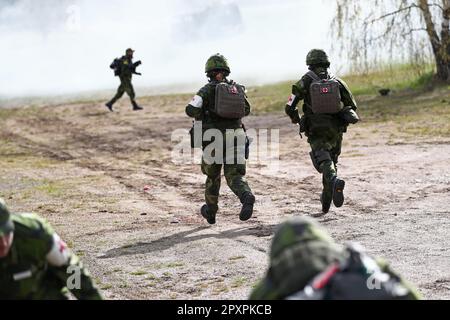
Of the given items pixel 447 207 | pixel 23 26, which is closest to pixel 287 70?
pixel 23 26

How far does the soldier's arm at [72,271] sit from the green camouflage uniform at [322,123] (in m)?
5.12

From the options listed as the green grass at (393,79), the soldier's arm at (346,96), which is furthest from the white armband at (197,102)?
the green grass at (393,79)

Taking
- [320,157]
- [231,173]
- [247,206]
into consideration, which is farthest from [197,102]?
[320,157]

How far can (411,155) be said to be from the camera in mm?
12938

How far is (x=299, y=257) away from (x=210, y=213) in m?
5.95

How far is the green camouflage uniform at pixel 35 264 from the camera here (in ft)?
13.1

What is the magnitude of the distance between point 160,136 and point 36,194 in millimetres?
6012

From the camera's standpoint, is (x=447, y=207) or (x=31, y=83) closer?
(x=447, y=207)

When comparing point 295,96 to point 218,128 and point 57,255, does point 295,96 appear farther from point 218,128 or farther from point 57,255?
point 57,255

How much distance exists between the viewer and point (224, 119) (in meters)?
8.62

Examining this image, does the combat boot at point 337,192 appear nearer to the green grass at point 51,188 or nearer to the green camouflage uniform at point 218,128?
the green camouflage uniform at point 218,128

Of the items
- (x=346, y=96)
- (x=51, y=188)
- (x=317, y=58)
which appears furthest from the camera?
(x=51, y=188)
